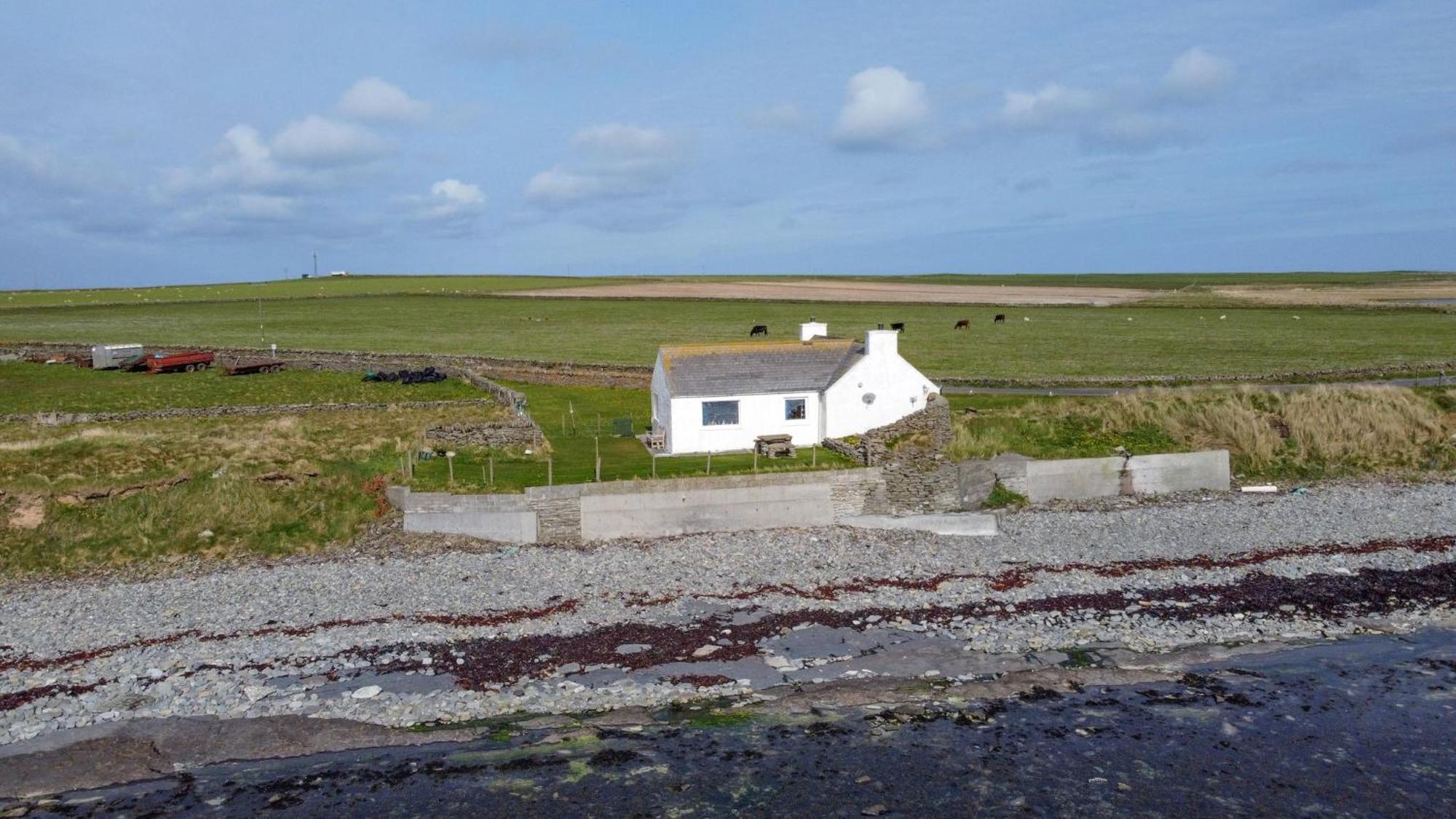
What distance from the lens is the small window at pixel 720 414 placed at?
38031 millimetres

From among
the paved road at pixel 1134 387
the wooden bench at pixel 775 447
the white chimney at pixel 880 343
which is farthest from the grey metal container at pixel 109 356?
the paved road at pixel 1134 387

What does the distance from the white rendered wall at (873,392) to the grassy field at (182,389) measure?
22.2 metres

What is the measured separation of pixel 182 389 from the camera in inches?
2158

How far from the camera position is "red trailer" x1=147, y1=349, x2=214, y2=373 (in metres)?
62.1

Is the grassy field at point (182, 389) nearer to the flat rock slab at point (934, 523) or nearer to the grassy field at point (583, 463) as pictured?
the grassy field at point (583, 463)

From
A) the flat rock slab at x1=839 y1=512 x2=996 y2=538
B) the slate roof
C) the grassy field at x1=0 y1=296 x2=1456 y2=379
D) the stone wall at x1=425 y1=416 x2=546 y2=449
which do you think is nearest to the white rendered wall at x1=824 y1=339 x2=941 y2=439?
the slate roof

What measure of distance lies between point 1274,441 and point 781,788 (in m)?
33.2

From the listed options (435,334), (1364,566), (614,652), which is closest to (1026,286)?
(435,334)

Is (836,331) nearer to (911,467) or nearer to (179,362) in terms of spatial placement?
(179,362)

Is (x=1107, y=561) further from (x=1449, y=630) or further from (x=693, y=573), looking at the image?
(x=693, y=573)

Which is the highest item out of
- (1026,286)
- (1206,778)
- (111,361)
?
(1026,286)

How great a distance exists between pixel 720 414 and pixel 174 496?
18346 millimetres

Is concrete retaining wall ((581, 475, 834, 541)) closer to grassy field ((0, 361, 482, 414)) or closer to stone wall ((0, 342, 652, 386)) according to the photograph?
grassy field ((0, 361, 482, 414))

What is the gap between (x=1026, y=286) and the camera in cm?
16900
